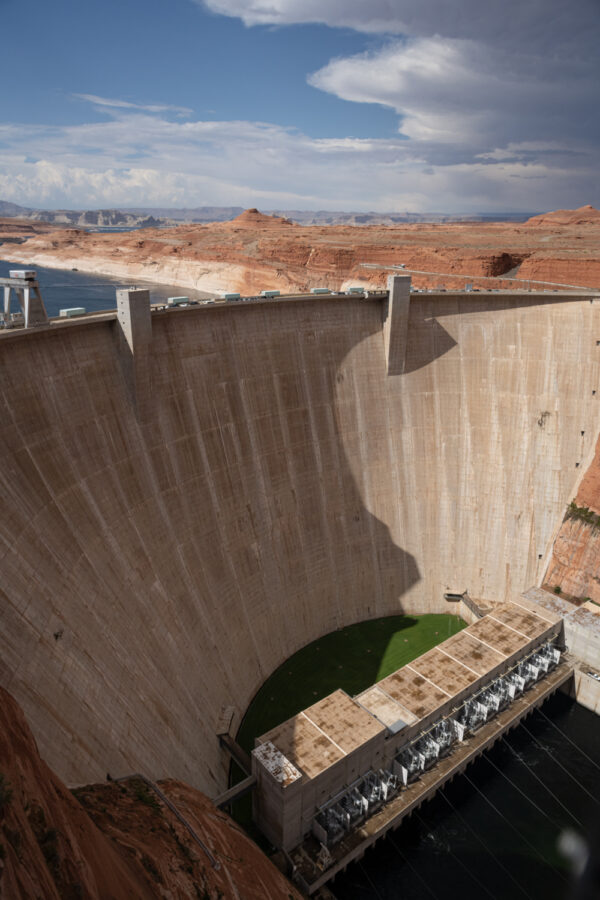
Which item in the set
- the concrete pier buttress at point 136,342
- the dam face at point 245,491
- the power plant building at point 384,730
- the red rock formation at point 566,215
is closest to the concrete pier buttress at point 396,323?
the dam face at point 245,491

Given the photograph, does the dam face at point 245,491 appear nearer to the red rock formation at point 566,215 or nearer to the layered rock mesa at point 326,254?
the layered rock mesa at point 326,254

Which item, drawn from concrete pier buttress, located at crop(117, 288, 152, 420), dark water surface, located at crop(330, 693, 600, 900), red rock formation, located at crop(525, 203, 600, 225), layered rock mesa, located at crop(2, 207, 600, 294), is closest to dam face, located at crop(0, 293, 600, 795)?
concrete pier buttress, located at crop(117, 288, 152, 420)

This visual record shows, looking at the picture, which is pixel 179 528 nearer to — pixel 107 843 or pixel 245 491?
pixel 245 491

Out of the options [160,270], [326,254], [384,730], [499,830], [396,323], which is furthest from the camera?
[160,270]

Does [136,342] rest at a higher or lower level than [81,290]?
lower

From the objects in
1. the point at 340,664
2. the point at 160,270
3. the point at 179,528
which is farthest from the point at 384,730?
the point at 160,270
